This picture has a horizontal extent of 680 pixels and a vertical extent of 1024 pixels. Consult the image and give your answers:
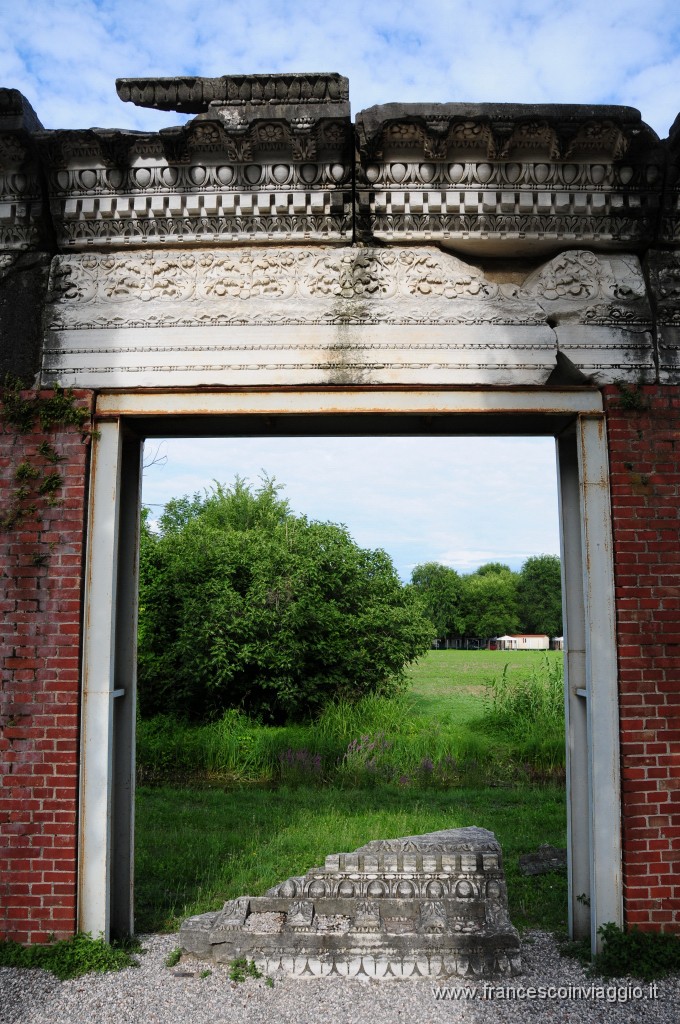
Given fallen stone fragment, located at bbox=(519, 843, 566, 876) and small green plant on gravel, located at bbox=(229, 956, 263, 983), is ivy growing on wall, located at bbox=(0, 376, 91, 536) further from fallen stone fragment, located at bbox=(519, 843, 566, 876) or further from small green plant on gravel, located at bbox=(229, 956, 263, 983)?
fallen stone fragment, located at bbox=(519, 843, 566, 876)

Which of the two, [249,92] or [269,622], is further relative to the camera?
[269,622]

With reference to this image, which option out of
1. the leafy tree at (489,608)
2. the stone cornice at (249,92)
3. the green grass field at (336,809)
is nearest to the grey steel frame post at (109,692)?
the green grass field at (336,809)

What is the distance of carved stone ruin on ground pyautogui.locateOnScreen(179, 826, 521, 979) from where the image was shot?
13.5ft

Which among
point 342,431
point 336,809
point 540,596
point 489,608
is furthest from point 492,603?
point 342,431

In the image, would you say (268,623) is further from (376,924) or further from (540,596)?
(540,596)

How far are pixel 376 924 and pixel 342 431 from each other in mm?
3110

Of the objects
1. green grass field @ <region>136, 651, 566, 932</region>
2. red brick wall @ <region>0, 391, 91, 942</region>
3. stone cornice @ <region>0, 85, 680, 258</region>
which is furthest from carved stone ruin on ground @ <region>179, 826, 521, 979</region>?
stone cornice @ <region>0, 85, 680, 258</region>

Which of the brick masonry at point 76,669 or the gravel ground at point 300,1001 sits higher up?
the brick masonry at point 76,669

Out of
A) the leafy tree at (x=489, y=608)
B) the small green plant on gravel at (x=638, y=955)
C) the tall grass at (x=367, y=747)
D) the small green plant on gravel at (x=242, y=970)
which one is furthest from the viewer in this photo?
the leafy tree at (x=489, y=608)

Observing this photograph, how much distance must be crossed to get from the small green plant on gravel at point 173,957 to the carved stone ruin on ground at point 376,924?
50 mm

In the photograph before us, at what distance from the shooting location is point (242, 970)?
4141mm

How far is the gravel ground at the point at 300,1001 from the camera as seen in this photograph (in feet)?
11.9

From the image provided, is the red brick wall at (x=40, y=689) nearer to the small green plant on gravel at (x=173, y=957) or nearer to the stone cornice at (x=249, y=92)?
the small green plant on gravel at (x=173, y=957)

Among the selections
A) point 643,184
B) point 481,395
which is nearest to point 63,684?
point 481,395
